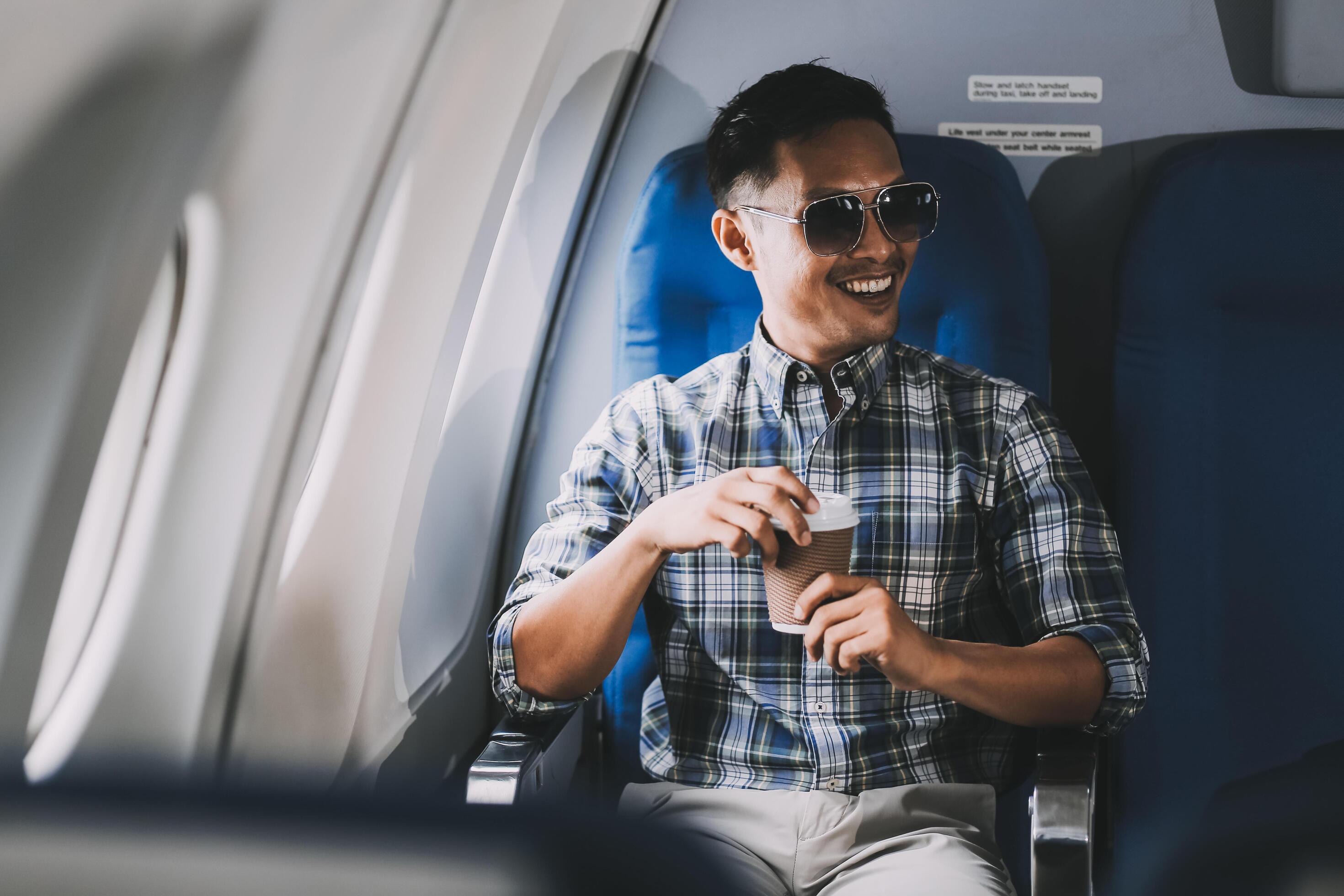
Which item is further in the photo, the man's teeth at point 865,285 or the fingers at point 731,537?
the man's teeth at point 865,285

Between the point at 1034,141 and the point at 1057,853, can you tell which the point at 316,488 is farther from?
the point at 1034,141

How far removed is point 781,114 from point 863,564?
2.13ft

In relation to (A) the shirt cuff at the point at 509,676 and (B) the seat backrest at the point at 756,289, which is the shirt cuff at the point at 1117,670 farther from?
(A) the shirt cuff at the point at 509,676

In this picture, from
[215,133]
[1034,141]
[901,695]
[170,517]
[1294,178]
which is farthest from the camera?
[1034,141]

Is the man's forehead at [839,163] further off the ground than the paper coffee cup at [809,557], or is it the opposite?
the man's forehead at [839,163]

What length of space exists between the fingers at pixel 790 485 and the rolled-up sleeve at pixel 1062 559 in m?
0.35

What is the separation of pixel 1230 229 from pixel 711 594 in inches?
38.1

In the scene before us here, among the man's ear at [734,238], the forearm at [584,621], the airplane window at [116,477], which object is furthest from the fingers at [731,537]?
the airplane window at [116,477]

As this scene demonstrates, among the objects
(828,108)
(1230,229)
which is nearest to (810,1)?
(828,108)

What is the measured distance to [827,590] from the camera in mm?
1199

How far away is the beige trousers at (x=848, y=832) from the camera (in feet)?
4.23

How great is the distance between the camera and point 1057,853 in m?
1.15

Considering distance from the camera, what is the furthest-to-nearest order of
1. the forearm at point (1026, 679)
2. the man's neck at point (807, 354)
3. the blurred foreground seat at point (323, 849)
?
the man's neck at point (807, 354), the forearm at point (1026, 679), the blurred foreground seat at point (323, 849)

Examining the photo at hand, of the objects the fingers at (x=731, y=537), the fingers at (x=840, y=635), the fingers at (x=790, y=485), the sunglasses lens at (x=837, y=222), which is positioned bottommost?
the fingers at (x=840, y=635)
